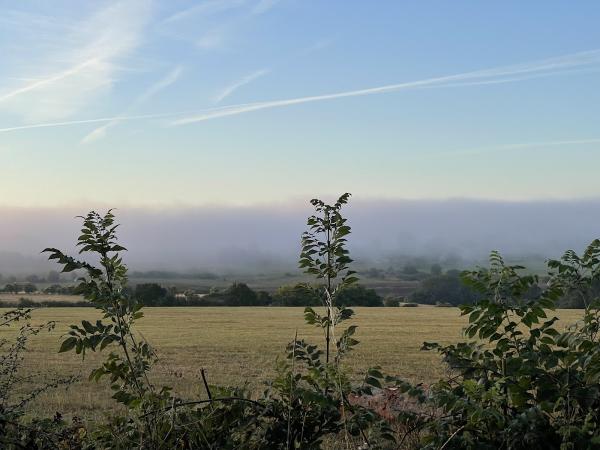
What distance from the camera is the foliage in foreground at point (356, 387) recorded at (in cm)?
321

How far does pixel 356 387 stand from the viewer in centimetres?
364

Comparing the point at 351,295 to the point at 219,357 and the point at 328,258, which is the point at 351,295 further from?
the point at 219,357

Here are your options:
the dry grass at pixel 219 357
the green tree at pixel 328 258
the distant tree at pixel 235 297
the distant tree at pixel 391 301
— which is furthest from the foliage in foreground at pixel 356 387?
the distant tree at pixel 391 301

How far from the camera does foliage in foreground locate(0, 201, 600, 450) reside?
10.5ft

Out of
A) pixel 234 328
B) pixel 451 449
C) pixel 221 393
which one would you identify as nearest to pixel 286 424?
pixel 221 393

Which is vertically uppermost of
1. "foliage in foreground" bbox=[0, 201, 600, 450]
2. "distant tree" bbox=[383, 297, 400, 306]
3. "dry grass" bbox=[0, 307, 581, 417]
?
"foliage in foreground" bbox=[0, 201, 600, 450]

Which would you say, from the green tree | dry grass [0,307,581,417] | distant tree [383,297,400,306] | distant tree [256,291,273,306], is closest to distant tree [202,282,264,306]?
distant tree [256,291,273,306]

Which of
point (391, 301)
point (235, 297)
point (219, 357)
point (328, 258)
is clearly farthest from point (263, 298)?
point (328, 258)

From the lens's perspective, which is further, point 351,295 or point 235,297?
point 235,297

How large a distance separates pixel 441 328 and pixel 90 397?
29.5 meters

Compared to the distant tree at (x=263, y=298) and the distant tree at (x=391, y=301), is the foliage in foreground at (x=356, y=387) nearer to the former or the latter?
the distant tree at (x=263, y=298)

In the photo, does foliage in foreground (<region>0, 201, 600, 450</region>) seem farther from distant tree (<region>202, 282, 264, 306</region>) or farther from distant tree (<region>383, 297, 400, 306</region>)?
distant tree (<region>383, 297, 400, 306</region>)

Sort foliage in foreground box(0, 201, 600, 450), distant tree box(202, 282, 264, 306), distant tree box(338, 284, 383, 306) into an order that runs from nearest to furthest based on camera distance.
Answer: foliage in foreground box(0, 201, 600, 450) < distant tree box(338, 284, 383, 306) < distant tree box(202, 282, 264, 306)

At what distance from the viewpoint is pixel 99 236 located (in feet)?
12.2
